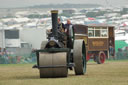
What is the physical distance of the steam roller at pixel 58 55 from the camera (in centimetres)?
2100

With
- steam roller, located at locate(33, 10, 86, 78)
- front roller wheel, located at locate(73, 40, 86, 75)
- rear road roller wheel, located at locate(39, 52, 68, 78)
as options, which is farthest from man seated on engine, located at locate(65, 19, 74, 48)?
rear road roller wheel, located at locate(39, 52, 68, 78)

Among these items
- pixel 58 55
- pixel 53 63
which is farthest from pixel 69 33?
pixel 53 63

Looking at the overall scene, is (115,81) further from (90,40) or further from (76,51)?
(90,40)

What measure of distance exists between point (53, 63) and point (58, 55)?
1.17ft

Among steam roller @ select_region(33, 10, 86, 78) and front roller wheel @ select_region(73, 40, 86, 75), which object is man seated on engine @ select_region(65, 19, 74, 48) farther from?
front roller wheel @ select_region(73, 40, 86, 75)

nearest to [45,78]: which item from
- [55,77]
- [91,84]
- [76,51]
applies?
[55,77]

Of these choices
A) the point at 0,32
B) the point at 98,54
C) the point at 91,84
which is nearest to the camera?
the point at 91,84

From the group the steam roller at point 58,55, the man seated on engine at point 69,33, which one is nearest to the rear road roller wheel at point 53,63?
the steam roller at point 58,55

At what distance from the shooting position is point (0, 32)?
265 ft

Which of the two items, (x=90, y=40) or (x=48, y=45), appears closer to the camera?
(x=48, y=45)

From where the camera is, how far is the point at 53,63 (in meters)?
21.0

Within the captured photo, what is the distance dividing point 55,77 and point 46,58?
0.75m

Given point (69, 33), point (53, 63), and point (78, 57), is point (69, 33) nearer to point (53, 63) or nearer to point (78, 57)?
point (78, 57)

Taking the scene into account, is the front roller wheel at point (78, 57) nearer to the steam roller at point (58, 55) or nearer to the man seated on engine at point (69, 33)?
the steam roller at point (58, 55)
